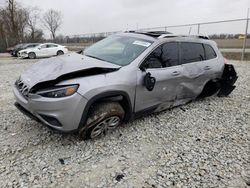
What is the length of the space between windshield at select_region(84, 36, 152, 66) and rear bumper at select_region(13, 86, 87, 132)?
1.02 metres

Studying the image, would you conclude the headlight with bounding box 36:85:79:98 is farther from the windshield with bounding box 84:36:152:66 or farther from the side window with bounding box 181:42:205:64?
the side window with bounding box 181:42:205:64

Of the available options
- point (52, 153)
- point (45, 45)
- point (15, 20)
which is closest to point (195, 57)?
point (52, 153)

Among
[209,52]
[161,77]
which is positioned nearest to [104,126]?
[161,77]

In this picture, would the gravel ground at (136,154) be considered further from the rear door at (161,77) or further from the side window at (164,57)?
the side window at (164,57)

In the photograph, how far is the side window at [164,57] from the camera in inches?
131

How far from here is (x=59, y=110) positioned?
2504 mm

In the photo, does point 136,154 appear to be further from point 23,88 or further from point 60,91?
point 23,88

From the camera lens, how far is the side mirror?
3148 mm

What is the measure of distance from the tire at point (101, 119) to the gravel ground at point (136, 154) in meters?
0.15

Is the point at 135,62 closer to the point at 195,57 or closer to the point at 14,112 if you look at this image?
the point at 195,57

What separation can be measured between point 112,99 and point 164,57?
1294 millimetres

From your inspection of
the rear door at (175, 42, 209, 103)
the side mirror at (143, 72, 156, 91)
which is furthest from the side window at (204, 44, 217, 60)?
the side mirror at (143, 72, 156, 91)

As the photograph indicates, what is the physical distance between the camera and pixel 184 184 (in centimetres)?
227

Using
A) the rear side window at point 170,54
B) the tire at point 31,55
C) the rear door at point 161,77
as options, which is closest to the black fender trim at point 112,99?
the rear door at point 161,77
